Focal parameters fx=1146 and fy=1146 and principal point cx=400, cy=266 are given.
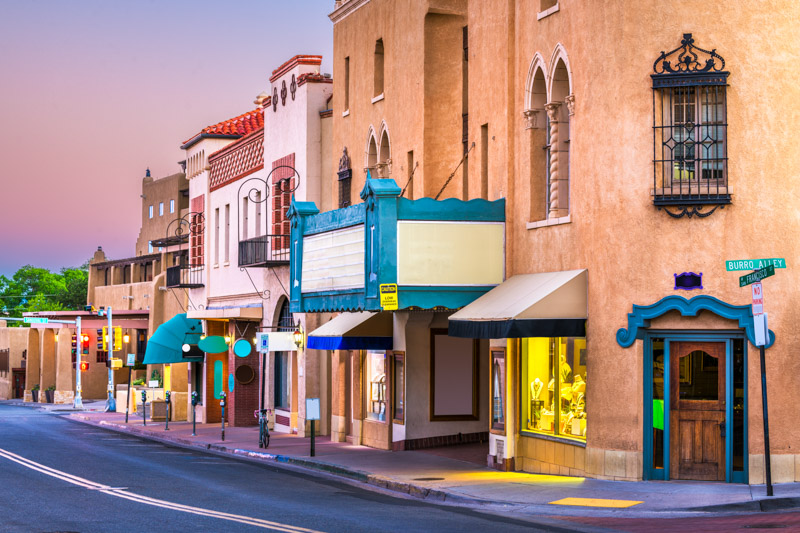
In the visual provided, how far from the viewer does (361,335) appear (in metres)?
27.5

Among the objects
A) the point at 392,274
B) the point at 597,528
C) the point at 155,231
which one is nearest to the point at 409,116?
the point at 392,274

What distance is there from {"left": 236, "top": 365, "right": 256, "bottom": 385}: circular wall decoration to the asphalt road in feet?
35.0

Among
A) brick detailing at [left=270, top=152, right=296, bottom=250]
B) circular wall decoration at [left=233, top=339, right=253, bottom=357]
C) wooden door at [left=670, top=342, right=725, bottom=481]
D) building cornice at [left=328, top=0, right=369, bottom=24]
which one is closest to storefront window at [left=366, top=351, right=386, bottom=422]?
brick detailing at [left=270, top=152, right=296, bottom=250]

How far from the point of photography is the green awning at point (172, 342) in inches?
1635

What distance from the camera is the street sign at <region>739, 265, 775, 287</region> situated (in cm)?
1593

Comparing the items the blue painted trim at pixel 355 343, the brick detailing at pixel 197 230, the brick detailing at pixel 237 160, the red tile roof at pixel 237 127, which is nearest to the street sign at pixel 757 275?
the blue painted trim at pixel 355 343

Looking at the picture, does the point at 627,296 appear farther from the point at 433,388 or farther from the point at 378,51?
the point at 378,51

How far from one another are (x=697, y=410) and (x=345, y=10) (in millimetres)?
16998

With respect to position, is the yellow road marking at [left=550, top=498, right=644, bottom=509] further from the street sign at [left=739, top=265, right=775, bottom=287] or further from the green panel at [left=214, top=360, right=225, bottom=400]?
the green panel at [left=214, top=360, right=225, bottom=400]

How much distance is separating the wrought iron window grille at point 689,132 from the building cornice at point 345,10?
42.7 ft

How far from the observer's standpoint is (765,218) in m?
17.9

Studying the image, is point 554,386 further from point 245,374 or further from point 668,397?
point 245,374

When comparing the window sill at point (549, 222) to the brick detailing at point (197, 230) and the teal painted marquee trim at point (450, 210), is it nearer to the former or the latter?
the teal painted marquee trim at point (450, 210)

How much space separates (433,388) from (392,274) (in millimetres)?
6339
